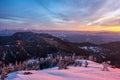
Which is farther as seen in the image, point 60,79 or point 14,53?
point 14,53

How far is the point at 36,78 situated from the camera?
44.3ft

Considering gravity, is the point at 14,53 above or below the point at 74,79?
below

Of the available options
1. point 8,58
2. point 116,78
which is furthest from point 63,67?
point 8,58

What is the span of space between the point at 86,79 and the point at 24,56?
596 feet

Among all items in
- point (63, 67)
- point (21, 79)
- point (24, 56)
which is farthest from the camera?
point (24, 56)

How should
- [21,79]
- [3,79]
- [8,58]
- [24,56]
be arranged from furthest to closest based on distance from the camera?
[24,56] → [8,58] → [3,79] → [21,79]

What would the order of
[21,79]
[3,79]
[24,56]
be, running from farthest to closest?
[24,56] → [3,79] → [21,79]

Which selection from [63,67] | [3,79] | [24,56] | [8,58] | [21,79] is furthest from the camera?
[24,56]

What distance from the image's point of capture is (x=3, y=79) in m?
14.1

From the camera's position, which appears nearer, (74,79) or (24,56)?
(74,79)

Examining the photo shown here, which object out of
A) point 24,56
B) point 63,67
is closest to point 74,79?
point 63,67

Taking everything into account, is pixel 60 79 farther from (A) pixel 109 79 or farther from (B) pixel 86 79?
(A) pixel 109 79

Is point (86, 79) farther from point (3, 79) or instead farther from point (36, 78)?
point (3, 79)

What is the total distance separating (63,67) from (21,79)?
7.78 metres
